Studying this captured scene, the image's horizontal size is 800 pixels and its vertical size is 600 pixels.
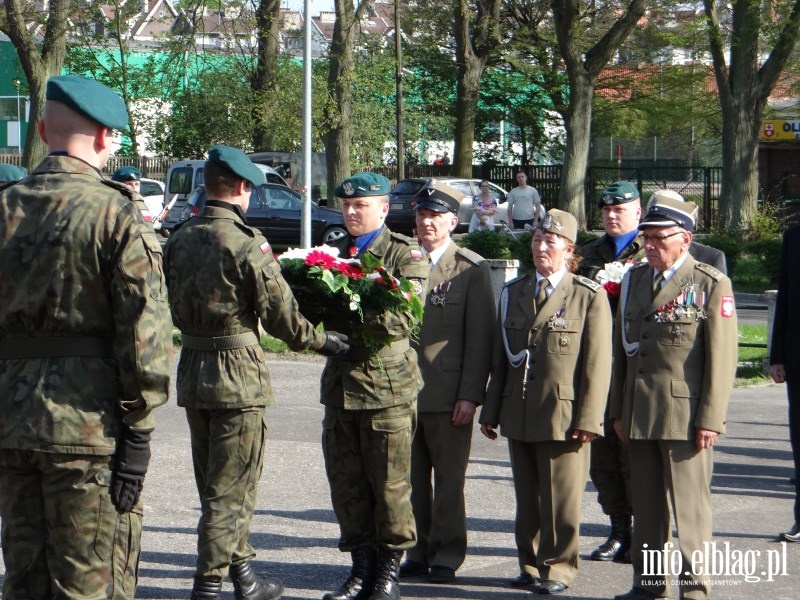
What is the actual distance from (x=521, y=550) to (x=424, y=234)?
5.84 ft

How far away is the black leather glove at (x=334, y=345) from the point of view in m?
5.66

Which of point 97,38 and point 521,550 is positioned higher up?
point 97,38

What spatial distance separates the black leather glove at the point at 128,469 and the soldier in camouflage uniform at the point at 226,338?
5.13 ft

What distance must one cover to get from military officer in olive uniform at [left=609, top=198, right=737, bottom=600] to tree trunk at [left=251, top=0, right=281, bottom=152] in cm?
2958

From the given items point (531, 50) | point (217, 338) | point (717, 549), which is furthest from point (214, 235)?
point (531, 50)

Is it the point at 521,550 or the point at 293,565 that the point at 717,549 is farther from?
the point at 293,565

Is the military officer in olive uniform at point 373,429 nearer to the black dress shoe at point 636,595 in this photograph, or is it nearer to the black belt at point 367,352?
the black belt at point 367,352

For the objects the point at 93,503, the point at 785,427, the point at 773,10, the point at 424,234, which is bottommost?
the point at 785,427

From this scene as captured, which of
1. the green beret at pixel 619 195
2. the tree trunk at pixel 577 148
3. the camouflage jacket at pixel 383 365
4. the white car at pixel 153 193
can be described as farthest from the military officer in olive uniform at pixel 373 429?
the white car at pixel 153 193

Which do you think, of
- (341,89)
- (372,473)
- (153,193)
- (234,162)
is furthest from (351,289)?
(153,193)

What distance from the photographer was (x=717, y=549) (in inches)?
273

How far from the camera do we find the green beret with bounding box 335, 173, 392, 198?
610cm

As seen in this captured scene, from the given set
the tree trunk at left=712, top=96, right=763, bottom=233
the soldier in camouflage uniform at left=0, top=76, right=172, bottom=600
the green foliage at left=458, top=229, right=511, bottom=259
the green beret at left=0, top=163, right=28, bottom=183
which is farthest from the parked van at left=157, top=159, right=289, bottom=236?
the soldier in camouflage uniform at left=0, top=76, right=172, bottom=600

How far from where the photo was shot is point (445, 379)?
6516 millimetres
